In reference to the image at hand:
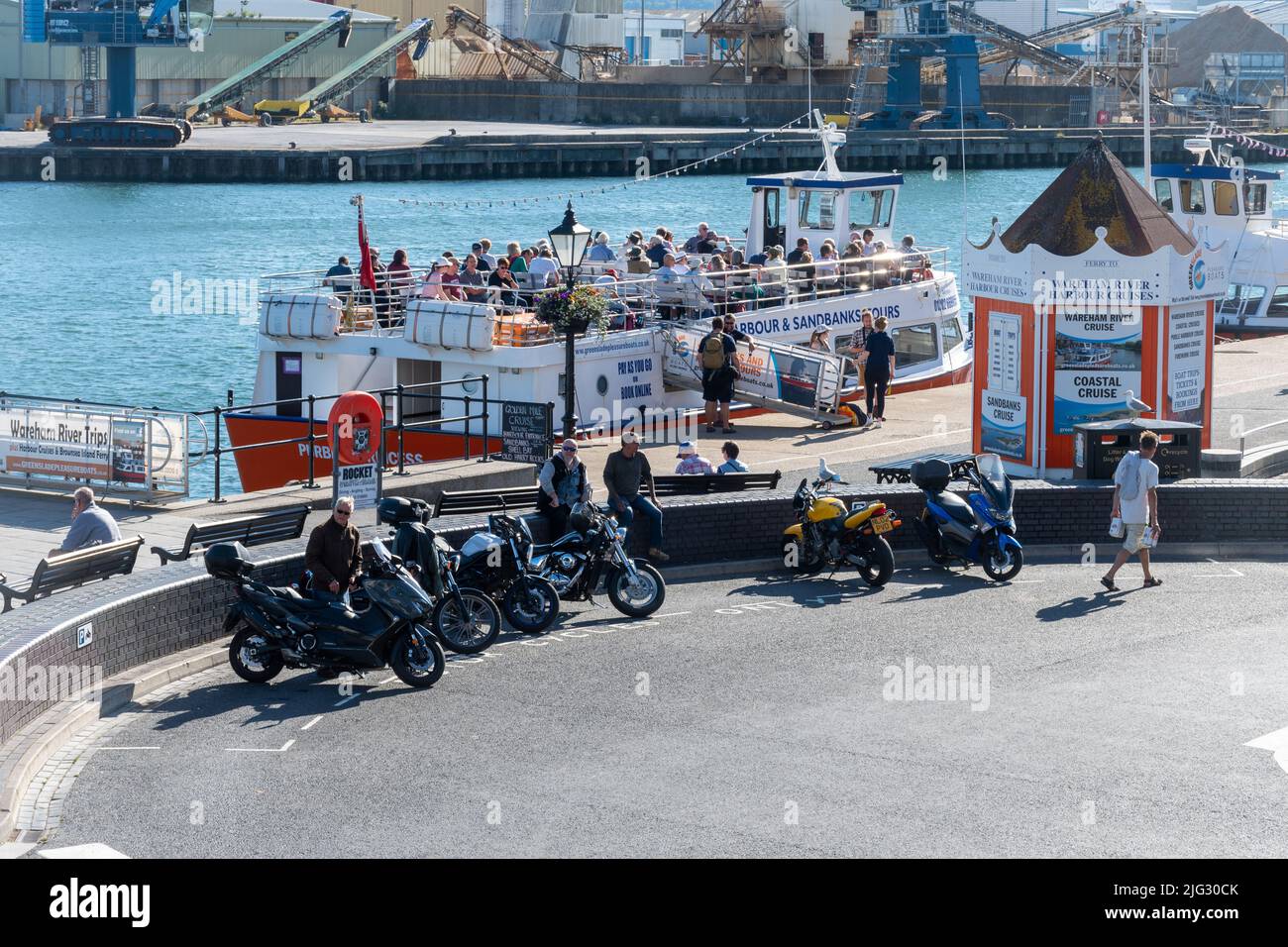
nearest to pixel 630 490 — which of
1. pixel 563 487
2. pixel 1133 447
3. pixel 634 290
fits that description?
pixel 563 487

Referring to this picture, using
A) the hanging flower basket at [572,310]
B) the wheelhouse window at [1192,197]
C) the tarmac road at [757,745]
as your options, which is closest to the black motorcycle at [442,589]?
the tarmac road at [757,745]

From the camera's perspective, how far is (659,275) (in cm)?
2888

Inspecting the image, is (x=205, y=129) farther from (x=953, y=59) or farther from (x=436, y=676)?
(x=436, y=676)

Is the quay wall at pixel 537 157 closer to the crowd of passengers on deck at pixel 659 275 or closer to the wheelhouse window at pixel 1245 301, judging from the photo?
the wheelhouse window at pixel 1245 301

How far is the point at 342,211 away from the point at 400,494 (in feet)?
218

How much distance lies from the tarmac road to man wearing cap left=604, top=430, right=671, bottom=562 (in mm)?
972

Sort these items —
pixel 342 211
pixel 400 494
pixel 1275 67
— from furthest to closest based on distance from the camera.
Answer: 1. pixel 1275 67
2. pixel 342 211
3. pixel 400 494

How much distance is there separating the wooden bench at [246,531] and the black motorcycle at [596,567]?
219cm

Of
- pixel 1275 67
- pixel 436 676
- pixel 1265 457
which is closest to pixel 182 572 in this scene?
pixel 436 676

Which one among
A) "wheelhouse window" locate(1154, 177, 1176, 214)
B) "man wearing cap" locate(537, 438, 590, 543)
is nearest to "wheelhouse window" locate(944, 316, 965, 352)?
"wheelhouse window" locate(1154, 177, 1176, 214)

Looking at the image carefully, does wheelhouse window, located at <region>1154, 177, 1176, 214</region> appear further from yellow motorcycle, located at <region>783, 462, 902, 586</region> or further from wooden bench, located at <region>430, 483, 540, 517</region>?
wooden bench, located at <region>430, 483, 540, 517</region>

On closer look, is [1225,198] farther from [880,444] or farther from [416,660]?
[416,660]

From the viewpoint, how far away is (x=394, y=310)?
93.7 feet

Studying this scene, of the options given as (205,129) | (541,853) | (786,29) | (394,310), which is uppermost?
(786,29)
